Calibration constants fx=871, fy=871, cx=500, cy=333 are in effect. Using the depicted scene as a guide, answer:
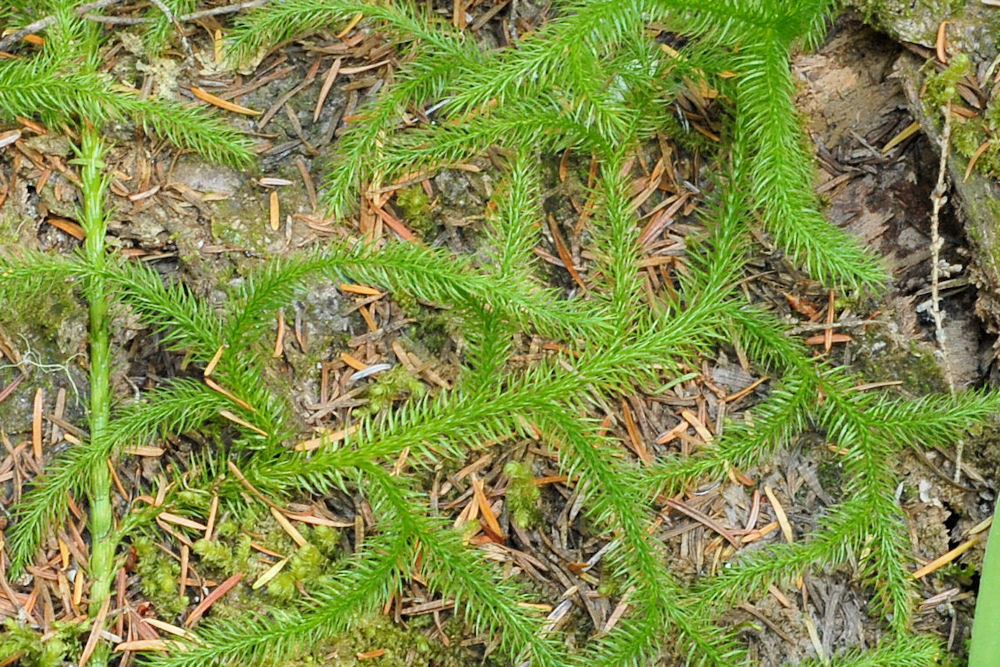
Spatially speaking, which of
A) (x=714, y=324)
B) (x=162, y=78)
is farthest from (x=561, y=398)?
(x=162, y=78)

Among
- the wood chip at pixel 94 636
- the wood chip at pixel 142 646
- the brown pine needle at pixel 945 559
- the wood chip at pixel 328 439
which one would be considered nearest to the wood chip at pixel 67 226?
the wood chip at pixel 328 439

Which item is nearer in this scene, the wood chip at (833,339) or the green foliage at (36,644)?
the green foliage at (36,644)

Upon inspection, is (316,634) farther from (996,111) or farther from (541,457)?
(996,111)

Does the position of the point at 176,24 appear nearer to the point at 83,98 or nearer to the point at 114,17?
the point at 114,17

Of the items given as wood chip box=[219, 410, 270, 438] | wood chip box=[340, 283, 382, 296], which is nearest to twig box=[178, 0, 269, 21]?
wood chip box=[340, 283, 382, 296]

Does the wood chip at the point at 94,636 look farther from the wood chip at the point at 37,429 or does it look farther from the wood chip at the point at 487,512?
the wood chip at the point at 487,512

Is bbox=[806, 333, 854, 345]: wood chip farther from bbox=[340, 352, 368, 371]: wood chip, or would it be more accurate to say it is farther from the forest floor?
bbox=[340, 352, 368, 371]: wood chip
